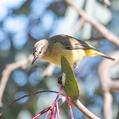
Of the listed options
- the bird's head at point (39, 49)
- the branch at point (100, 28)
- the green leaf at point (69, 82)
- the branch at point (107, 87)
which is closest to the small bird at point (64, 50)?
the bird's head at point (39, 49)

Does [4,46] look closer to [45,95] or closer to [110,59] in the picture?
[45,95]

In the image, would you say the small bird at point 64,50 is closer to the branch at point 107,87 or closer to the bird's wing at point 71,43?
the bird's wing at point 71,43

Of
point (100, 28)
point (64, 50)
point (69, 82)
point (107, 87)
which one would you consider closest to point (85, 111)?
point (69, 82)

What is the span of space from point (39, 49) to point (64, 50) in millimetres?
129

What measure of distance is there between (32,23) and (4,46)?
0.25 m

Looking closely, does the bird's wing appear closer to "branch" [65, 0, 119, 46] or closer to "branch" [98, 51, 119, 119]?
"branch" [65, 0, 119, 46]

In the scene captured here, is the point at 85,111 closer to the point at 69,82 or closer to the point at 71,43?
the point at 69,82

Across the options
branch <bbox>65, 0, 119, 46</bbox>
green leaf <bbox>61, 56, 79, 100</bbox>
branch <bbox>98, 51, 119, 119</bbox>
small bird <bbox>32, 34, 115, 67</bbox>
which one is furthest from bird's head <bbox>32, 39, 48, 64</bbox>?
green leaf <bbox>61, 56, 79, 100</bbox>

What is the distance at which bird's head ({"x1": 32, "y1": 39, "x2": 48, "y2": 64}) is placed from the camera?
7.34 feet

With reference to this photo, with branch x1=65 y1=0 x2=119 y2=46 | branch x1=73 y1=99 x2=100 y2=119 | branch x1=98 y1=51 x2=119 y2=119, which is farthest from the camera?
branch x1=65 y1=0 x2=119 y2=46

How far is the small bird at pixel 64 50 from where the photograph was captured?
88.5 inches

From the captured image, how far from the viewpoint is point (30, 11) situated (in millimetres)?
2873

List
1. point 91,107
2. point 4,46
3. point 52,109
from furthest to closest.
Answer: point 4,46 → point 91,107 → point 52,109

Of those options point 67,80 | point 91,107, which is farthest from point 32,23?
point 67,80
